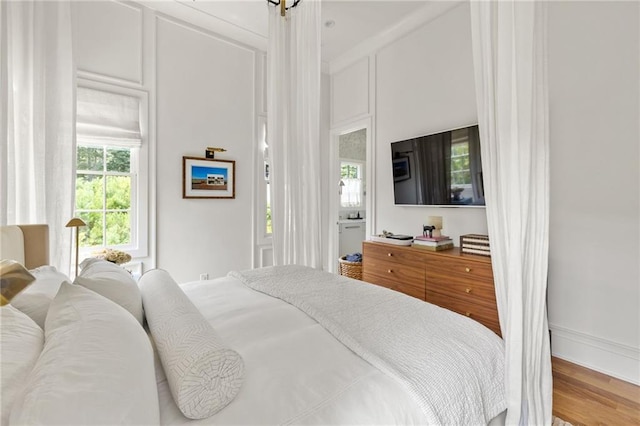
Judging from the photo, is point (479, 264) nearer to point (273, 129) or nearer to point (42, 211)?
point (273, 129)

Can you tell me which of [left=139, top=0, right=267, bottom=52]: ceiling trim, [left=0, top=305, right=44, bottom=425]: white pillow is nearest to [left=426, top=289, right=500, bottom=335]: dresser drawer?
[left=0, top=305, right=44, bottom=425]: white pillow

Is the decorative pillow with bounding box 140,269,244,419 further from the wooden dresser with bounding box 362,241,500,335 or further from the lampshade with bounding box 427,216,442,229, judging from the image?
the lampshade with bounding box 427,216,442,229

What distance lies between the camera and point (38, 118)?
2.28 m

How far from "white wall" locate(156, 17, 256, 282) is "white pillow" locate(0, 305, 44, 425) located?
2571 millimetres

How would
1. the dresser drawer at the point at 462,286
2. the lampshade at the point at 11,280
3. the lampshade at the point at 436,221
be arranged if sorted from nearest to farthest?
1. the lampshade at the point at 11,280
2. the dresser drawer at the point at 462,286
3. the lampshade at the point at 436,221

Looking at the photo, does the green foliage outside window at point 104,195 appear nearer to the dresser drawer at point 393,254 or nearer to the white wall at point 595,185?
the dresser drawer at point 393,254

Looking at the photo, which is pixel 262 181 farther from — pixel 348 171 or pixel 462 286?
pixel 462 286

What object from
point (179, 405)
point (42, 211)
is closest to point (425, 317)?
point (179, 405)

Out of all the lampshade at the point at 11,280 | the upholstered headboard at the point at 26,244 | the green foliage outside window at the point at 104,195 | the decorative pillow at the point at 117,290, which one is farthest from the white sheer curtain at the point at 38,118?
the lampshade at the point at 11,280

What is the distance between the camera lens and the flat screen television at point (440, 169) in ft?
9.10

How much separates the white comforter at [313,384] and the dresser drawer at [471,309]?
1139 mm

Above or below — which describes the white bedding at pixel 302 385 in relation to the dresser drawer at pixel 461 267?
below

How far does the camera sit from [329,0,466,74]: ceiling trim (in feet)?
10.2

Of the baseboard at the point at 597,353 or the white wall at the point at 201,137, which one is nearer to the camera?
the baseboard at the point at 597,353
